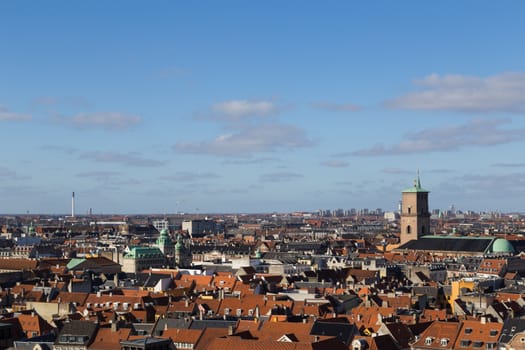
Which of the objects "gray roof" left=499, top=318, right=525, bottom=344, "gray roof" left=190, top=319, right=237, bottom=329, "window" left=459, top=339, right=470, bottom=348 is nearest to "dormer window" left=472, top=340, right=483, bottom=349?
"window" left=459, top=339, right=470, bottom=348

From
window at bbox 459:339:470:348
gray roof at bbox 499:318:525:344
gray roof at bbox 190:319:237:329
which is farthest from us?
gray roof at bbox 190:319:237:329

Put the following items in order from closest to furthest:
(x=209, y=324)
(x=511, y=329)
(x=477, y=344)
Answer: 1. (x=511, y=329)
2. (x=477, y=344)
3. (x=209, y=324)

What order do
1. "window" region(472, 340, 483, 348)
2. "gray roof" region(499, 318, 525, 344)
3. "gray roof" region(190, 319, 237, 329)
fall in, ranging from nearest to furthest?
"gray roof" region(499, 318, 525, 344), "window" region(472, 340, 483, 348), "gray roof" region(190, 319, 237, 329)

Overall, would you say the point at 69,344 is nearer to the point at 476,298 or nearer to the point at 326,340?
the point at 326,340

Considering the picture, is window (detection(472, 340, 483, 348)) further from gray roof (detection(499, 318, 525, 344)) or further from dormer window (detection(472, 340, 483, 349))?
gray roof (detection(499, 318, 525, 344))

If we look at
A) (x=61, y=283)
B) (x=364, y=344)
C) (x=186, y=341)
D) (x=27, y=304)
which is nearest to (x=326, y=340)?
(x=364, y=344)

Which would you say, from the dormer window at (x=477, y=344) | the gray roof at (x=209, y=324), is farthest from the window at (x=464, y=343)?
the gray roof at (x=209, y=324)

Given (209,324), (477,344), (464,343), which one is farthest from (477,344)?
(209,324)

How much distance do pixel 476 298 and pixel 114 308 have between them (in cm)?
3994

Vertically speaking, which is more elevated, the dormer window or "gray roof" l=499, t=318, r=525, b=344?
"gray roof" l=499, t=318, r=525, b=344

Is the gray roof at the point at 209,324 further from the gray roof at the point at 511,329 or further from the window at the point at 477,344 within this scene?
the gray roof at the point at 511,329

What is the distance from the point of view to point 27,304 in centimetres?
11044

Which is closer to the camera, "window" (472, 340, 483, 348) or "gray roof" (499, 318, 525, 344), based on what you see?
"gray roof" (499, 318, 525, 344)

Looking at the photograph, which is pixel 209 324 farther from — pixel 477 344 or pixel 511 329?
pixel 511 329
